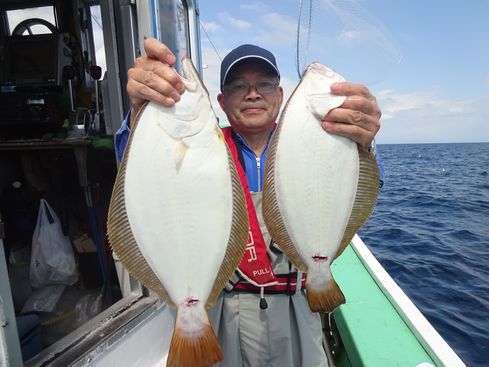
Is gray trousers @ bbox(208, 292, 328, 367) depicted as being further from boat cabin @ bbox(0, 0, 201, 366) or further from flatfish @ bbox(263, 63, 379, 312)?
boat cabin @ bbox(0, 0, 201, 366)

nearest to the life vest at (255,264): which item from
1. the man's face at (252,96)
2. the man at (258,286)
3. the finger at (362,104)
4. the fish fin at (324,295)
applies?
the man at (258,286)

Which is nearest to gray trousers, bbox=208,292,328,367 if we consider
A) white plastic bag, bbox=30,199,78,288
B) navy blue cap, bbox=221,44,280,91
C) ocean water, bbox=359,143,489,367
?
navy blue cap, bbox=221,44,280,91

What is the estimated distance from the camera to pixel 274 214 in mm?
1484

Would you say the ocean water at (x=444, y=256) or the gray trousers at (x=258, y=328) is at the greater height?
the gray trousers at (x=258, y=328)

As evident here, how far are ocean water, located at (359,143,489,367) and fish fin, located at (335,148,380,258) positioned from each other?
375 cm

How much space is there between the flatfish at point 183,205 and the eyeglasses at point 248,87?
66 cm

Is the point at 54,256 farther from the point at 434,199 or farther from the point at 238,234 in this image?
the point at 434,199

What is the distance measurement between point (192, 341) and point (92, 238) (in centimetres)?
256

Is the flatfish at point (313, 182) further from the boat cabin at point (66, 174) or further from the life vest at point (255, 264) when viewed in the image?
the boat cabin at point (66, 174)

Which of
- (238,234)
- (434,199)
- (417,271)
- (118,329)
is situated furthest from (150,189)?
(434,199)

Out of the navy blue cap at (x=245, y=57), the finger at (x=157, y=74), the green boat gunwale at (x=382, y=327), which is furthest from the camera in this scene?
the green boat gunwale at (x=382, y=327)

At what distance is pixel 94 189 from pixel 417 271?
19.7 ft

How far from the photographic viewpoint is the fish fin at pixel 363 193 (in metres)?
1.52

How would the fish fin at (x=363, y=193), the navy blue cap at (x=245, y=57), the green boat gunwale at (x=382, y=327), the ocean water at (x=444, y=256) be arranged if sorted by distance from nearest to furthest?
1. the fish fin at (x=363, y=193)
2. the navy blue cap at (x=245, y=57)
3. the green boat gunwale at (x=382, y=327)
4. the ocean water at (x=444, y=256)
